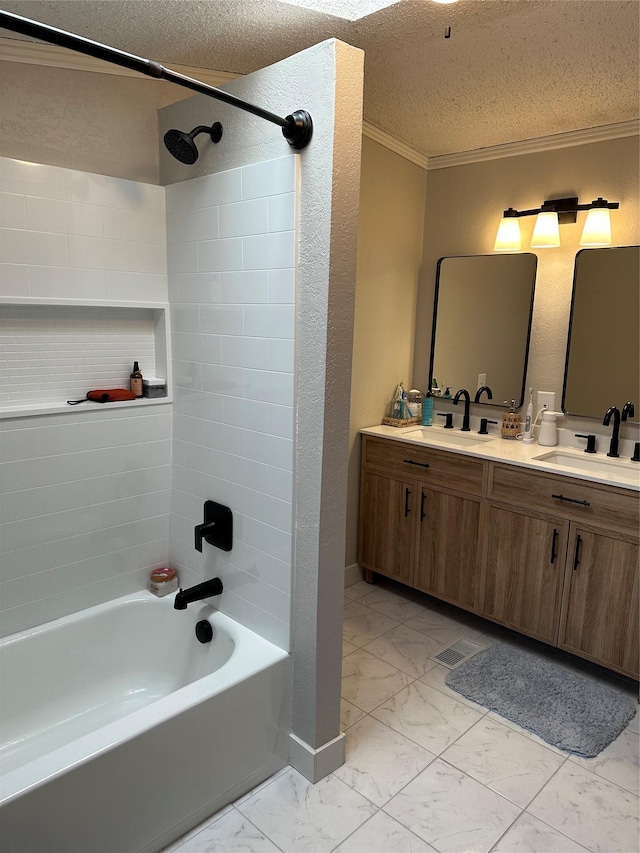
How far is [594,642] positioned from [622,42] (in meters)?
2.32

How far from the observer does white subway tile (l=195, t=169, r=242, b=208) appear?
2.04m

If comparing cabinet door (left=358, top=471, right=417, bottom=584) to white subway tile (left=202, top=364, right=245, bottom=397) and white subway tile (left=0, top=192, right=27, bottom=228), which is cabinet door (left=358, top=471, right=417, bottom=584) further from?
white subway tile (left=0, top=192, right=27, bottom=228)

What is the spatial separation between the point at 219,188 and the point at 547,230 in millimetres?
1715

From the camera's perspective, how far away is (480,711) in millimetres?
2449

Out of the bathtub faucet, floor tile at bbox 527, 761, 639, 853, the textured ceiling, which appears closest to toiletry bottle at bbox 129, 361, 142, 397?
the bathtub faucet

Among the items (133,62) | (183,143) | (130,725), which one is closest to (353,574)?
(130,725)

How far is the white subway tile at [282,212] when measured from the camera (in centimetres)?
186

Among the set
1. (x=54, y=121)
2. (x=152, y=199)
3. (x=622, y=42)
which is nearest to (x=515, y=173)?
(x=622, y=42)

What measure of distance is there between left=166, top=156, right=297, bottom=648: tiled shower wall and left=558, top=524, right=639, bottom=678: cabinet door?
1.33 m

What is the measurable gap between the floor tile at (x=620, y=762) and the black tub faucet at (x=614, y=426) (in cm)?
123

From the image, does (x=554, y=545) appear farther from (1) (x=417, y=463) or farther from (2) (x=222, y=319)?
(2) (x=222, y=319)

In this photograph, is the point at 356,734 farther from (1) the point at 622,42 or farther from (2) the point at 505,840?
(1) the point at 622,42

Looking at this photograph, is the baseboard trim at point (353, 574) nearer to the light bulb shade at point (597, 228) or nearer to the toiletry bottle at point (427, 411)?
the toiletry bottle at point (427, 411)

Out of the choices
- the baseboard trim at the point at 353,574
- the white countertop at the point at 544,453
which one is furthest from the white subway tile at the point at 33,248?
the baseboard trim at the point at 353,574
